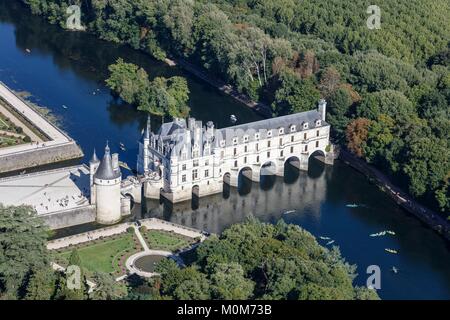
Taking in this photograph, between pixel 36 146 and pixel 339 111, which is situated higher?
pixel 339 111

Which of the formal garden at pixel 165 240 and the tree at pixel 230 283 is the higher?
the tree at pixel 230 283

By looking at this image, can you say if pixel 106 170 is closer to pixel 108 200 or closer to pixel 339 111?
pixel 108 200

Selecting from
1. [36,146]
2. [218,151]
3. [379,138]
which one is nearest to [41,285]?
[218,151]

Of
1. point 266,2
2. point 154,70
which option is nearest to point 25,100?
point 154,70

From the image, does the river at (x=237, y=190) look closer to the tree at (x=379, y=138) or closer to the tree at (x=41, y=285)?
the tree at (x=379, y=138)

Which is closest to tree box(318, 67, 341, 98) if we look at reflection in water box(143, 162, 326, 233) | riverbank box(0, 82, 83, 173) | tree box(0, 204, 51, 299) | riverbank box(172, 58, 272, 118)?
riverbank box(172, 58, 272, 118)

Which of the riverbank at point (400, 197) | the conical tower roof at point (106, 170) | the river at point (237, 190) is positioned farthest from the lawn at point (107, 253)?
the riverbank at point (400, 197)

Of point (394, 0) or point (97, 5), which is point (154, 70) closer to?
point (97, 5)
